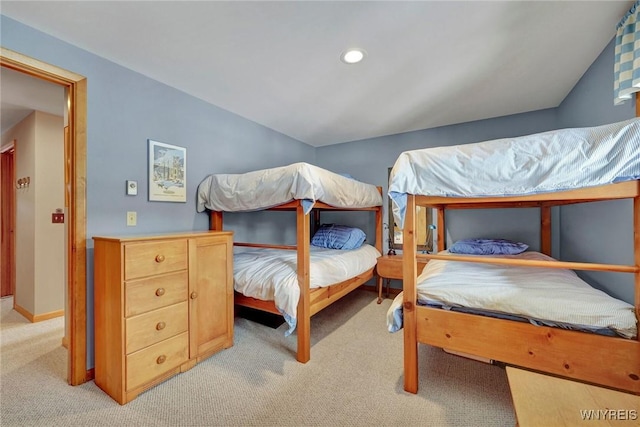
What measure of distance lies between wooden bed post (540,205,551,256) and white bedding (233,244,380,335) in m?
2.10

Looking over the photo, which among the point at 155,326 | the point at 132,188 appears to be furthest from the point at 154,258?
the point at 132,188

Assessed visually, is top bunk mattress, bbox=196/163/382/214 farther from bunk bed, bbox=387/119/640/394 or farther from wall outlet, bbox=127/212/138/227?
bunk bed, bbox=387/119/640/394

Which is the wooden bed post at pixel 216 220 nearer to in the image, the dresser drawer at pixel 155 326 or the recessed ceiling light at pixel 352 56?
the dresser drawer at pixel 155 326

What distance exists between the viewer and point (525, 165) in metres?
1.38

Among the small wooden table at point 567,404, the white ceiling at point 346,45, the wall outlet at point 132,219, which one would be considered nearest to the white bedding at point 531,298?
the small wooden table at point 567,404

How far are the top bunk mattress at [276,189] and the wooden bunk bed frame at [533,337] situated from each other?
79 centimetres

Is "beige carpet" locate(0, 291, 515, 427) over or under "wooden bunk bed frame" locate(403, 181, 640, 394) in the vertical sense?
under

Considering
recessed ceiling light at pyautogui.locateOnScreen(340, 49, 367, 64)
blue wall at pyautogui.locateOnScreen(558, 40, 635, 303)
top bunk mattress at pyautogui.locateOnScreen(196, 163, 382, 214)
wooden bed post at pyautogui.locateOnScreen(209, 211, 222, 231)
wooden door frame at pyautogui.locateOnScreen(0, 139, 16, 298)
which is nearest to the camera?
blue wall at pyautogui.locateOnScreen(558, 40, 635, 303)

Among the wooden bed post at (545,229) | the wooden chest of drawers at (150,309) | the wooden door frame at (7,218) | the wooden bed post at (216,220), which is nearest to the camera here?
the wooden chest of drawers at (150,309)

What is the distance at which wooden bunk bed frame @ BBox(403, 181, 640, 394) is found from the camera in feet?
4.04

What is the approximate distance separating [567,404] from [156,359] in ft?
7.27

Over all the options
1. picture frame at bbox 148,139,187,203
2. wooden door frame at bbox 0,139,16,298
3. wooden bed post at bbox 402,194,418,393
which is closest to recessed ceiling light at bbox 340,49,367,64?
wooden bed post at bbox 402,194,418,393

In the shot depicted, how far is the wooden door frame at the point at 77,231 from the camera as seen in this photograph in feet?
6.10

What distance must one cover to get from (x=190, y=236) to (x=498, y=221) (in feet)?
11.6
